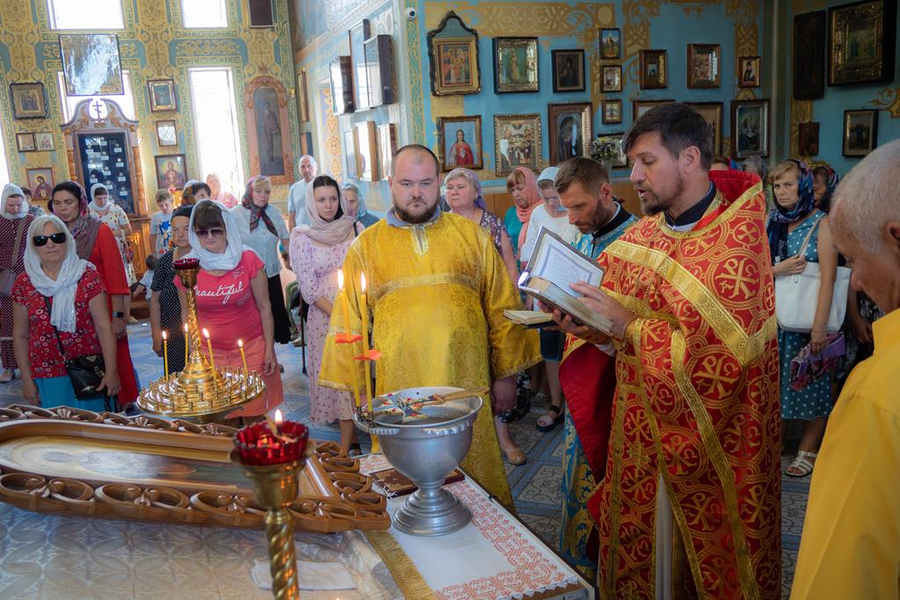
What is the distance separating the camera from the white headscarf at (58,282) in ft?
13.5

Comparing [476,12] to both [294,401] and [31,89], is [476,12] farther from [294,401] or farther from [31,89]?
[31,89]

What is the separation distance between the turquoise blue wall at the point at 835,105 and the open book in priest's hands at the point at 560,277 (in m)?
6.31

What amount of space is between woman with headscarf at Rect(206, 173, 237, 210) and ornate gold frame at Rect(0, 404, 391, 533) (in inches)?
248

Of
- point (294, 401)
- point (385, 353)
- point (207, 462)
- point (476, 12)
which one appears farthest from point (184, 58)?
point (207, 462)

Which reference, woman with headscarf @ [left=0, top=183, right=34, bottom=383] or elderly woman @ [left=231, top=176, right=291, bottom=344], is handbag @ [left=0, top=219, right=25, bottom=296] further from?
elderly woman @ [left=231, top=176, right=291, bottom=344]

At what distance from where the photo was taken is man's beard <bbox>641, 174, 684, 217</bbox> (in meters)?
2.30

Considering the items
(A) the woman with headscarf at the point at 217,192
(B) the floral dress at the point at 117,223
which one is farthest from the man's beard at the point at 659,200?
(B) the floral dress at the point at 117,223

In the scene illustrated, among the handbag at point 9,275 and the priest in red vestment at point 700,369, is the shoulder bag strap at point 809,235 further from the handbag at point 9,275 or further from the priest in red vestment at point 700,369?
the handbag at point 9,275

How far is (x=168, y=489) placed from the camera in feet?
5.32

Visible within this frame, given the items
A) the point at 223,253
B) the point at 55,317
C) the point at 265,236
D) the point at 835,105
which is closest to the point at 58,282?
the point at 55,317

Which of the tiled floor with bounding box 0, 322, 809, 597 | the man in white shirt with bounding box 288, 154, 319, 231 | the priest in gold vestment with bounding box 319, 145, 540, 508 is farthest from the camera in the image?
the man in white shirt with bounding box 288, 154, 319, 231

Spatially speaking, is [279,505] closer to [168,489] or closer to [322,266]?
[168,489]

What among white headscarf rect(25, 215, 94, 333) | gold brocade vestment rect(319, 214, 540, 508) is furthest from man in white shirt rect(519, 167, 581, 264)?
white headscarf rect(25, 215, 94, 333)

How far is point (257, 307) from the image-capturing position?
421cm
